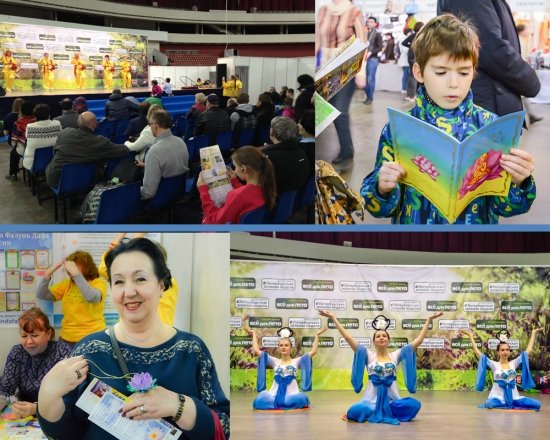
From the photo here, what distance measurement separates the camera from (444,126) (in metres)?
2.87

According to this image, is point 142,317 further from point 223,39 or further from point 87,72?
point 87,72

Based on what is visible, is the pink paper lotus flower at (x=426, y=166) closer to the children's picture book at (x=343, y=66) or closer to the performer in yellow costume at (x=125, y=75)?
the children's picture book at (x=343, y=66)

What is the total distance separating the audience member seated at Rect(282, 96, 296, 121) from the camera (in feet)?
11.0

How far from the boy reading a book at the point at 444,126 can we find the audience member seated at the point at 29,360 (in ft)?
5.03

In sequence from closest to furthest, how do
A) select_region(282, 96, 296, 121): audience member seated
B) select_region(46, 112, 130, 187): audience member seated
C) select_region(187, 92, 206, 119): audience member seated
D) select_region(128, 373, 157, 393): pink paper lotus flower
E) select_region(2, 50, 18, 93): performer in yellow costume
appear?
1. select_region(128, 373, 157, 393): pink paper lotus flower
2. select_region(282, 96, 296, 121): audience member seated
3. select_region(46, 112, 130, 187): audience member seated
4. select_region(187, 92, 206, 119): audience member seated
5. select_region(2, 50, 18, 93): performer in yellow costume

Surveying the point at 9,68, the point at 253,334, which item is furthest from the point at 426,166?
the point at 9,68

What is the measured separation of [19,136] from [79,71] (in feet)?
7.22

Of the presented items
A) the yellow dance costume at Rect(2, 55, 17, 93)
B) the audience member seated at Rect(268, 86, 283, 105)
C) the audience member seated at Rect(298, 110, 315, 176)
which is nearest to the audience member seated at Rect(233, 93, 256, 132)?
the audience member seated at Rect(268, 86, 283, 105)

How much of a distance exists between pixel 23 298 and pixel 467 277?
6.35 feet

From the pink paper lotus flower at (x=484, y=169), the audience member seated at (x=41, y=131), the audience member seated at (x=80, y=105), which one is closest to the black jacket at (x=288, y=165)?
the pink paper lotus flower at (x=484, y=169)

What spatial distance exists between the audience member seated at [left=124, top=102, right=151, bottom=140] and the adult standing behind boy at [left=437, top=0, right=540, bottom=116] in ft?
6.75

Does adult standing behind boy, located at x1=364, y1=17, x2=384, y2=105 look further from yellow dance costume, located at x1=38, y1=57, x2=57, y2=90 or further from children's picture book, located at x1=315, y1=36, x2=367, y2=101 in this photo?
yellow dance costume, located at x1=38, y1=57, x2=57, y2=90

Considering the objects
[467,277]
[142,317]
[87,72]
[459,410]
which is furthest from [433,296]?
[87,72]

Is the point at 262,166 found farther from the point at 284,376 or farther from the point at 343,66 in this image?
the point at 284,376
